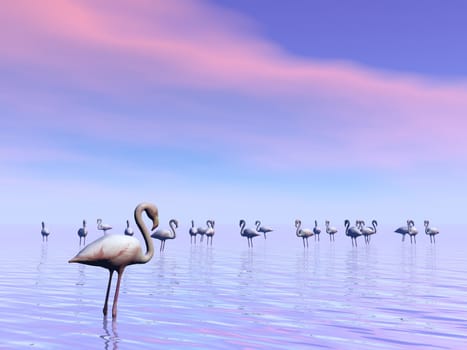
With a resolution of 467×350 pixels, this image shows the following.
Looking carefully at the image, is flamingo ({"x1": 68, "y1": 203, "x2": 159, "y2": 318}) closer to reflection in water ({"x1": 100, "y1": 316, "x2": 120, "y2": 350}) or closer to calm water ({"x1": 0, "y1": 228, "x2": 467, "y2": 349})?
reflection in water ({"x1": 100, "y1": 316, "x2": 120, "y2": 350})

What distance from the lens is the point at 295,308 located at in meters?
18.0

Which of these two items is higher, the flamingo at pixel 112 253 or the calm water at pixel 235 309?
the flamingo at pixel 112 253

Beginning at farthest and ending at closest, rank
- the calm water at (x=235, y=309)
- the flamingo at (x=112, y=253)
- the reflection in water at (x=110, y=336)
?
the flamingo at (x=112, y=253) < the calm water at (x=235, y=309) < the reflection in water at (x=110, y=336)

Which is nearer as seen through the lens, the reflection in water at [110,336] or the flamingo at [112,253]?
the reflection in water at [110,336]

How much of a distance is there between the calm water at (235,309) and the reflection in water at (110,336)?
0.02 meters

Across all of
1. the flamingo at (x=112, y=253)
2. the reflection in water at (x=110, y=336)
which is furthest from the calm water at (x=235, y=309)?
the flamingo at (x=112, y=253)

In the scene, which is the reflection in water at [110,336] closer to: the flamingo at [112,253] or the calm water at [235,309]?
the calm water at [235,309]

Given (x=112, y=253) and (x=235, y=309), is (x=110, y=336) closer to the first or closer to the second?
(x=112, y=253)

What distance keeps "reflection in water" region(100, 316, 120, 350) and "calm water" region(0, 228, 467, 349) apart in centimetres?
2

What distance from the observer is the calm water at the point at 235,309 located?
43.4 feet

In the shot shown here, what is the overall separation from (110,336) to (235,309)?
16.6 ft

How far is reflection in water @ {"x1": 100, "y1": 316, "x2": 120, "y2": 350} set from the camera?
12.3 meters

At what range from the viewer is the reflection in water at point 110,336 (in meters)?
12.3

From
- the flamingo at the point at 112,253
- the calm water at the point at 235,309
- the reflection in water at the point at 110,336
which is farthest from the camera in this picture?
the flamingo at the point at 112,253
